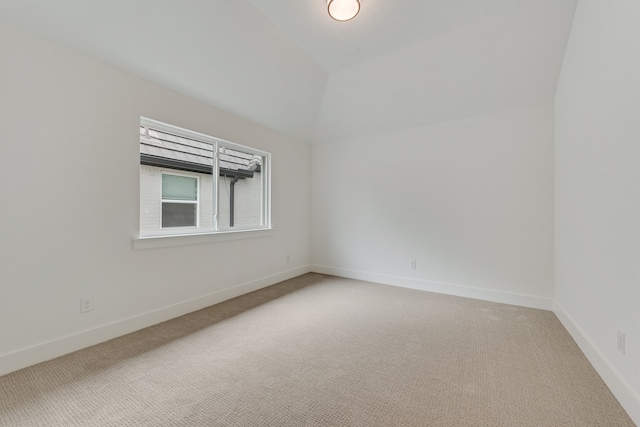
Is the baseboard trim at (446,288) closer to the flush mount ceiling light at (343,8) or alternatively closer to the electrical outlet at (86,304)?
the electrical outlet at (86,304)

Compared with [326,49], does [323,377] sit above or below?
below

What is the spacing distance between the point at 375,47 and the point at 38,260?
3578 millimetres

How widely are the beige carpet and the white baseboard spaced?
0.08m

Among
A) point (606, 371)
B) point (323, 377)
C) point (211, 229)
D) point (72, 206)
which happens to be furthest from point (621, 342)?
point (72, 206)

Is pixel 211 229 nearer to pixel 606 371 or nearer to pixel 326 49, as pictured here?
pixel 326 49

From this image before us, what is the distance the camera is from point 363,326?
2.57 metres

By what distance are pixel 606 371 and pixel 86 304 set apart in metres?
3.74

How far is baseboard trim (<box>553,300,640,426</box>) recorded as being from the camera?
4.58 feet

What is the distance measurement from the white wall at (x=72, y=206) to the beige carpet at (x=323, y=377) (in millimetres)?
251

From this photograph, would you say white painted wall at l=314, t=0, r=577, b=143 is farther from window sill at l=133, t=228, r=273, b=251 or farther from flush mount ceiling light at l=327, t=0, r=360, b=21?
window sill at l=133, t=228, r=273, b=251

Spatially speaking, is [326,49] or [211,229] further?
[211,229]

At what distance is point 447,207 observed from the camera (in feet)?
11.8

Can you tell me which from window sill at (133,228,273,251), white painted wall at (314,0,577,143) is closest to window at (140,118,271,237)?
window sill at (133,228,273,251)

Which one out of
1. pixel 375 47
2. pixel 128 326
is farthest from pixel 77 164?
pixel 375 47
